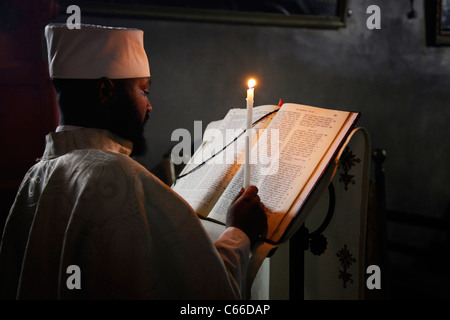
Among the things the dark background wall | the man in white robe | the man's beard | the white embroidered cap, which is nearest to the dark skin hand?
the man in white robe

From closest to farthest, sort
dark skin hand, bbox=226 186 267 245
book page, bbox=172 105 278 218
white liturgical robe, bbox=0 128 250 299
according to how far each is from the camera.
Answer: white liturgical robe, bbox=0 128 250 299 < dark skin hand, bbox=226 186 267 245 < book page, bbox=172 105 278 218

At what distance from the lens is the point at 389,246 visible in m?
2.45

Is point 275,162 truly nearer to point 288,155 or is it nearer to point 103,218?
point 288,155

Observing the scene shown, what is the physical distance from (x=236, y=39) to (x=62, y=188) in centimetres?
177

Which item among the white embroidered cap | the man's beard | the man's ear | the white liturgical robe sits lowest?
the white liturgical robe

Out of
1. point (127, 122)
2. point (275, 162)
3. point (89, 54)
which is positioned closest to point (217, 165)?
point (275, 162)

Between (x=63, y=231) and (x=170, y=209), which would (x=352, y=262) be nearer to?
(x=170, y=209)

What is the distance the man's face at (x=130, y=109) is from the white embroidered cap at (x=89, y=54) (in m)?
0.02

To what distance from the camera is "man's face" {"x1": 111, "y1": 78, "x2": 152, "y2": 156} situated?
3.31ft

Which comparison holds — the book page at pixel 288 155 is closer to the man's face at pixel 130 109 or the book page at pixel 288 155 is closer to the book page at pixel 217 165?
the book page at pixel 217 165

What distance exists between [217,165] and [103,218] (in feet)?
1.55

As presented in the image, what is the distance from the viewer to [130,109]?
1024 millimetres

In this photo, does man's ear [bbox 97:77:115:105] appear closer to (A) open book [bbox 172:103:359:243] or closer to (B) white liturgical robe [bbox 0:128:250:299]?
(B) white liturgical robe [bbox 0:128:250:299]

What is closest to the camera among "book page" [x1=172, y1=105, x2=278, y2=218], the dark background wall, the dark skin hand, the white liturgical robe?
the white liturgical robe
